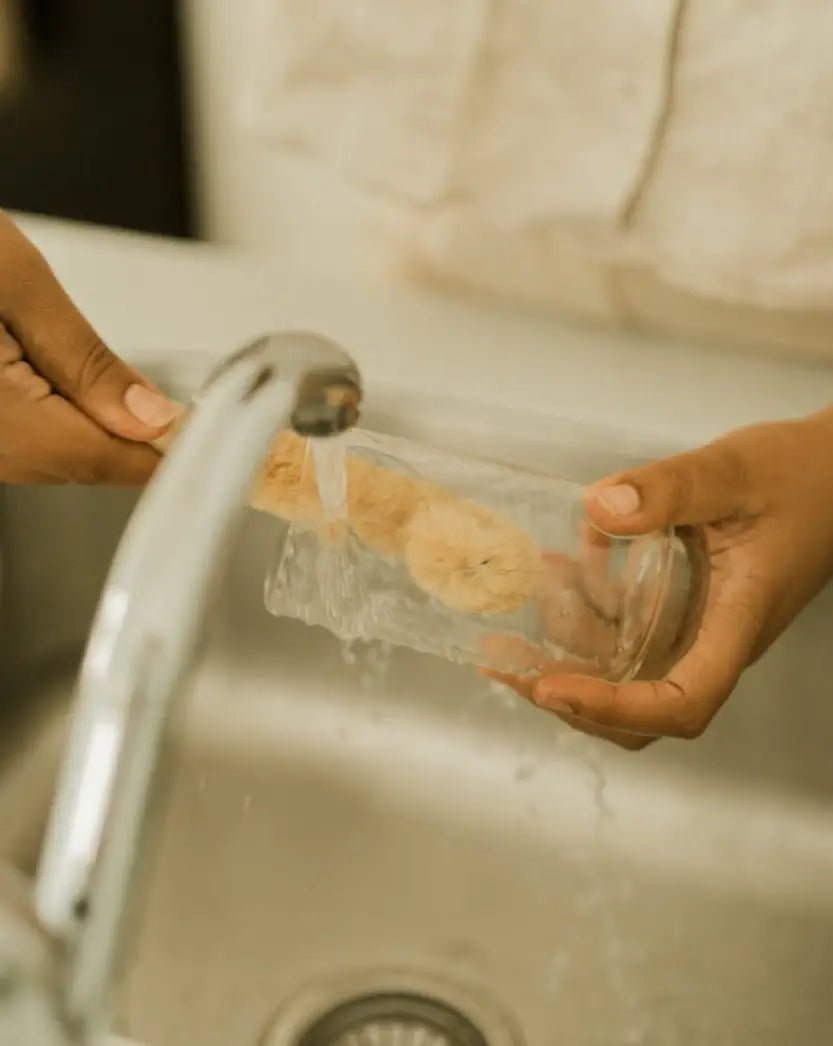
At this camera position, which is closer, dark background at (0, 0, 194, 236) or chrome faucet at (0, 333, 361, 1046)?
chrome faucet at (0, 333, 361, 1046)

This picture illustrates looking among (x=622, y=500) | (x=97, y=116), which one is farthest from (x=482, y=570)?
(x=97, y=116)

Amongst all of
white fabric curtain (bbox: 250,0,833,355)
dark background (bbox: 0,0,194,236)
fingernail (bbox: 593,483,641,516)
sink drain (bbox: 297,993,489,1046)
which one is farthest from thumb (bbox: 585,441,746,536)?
dark background (bbox: 0,0,194,236)

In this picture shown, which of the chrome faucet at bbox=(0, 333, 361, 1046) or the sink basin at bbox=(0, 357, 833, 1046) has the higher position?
the chrome faucet at bbox=(0, 333, 361, 1046)

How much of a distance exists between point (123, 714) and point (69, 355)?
27 cm

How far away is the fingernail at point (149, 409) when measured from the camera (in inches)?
17.1

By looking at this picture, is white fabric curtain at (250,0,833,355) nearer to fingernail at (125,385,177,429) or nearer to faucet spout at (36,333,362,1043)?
fingernail at (125,385,177,429)

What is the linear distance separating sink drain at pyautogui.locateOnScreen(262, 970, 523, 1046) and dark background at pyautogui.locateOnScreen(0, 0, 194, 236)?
50cm

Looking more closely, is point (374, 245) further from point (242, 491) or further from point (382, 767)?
point (242, 491)

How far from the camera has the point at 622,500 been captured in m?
0.39

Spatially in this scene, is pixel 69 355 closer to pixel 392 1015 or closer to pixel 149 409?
pixel 149 409

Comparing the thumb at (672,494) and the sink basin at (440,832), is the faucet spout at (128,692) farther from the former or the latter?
the sink basin at (440,832)

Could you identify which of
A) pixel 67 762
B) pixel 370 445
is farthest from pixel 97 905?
pixel 370 445

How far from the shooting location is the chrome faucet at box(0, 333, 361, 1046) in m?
0.20

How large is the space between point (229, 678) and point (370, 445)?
0.20 m
